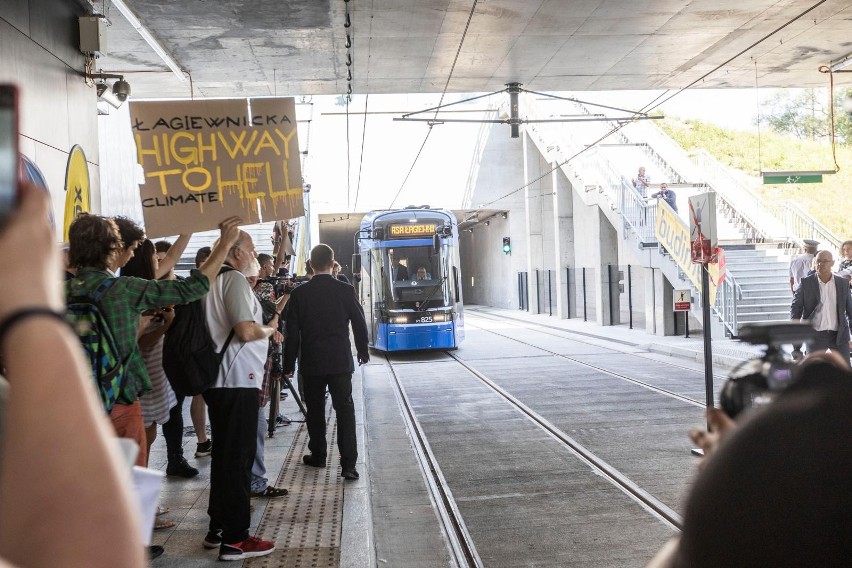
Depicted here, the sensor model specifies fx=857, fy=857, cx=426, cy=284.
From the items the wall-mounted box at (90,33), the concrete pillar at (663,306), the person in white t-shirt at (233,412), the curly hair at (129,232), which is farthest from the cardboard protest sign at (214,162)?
the concrete pillar at (663,306)

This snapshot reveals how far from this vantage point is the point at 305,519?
6.34 meters

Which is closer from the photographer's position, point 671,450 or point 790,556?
point 790,556

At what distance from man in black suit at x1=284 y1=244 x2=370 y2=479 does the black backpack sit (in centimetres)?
227

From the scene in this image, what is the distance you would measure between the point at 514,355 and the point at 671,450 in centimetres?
1064

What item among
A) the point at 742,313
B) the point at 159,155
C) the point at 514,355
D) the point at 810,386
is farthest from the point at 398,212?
the point at 810,386

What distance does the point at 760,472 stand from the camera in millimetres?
1284

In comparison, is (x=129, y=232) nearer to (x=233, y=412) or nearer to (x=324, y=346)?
(x=233, y=412)

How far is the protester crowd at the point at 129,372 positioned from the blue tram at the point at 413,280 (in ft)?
30.5

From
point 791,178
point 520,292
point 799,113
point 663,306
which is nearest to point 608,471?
point 791,178

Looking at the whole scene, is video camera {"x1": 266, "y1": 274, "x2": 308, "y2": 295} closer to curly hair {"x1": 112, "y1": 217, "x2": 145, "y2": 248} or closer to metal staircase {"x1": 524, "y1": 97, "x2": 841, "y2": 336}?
curly hair {"x1": 112, "y1": 217, "x2": 145, "y2": 248}

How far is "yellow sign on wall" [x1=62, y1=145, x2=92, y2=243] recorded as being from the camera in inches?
312

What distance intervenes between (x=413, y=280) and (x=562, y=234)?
14.3 m

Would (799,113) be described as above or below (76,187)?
above

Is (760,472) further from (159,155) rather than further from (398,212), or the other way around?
(398,212)
